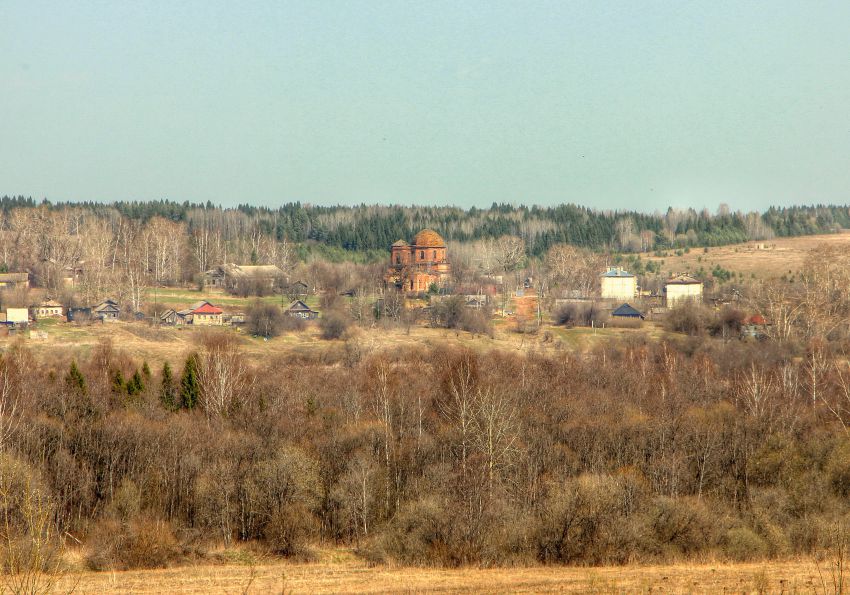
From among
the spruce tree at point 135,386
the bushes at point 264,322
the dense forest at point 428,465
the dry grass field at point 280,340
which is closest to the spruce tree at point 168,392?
the dense forest at point 428,465

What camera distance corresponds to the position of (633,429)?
119ft

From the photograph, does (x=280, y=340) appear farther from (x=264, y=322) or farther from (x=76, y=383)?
(x=76, y=383)

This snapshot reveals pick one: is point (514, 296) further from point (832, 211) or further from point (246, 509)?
point (832, 211)

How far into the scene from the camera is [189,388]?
43.4 m

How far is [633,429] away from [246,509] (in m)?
13.7

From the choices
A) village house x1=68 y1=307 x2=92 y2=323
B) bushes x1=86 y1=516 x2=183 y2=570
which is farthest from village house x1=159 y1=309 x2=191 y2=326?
bushes x1=86 y1=516 x2=183 y2=570

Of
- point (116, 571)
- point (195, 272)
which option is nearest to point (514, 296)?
point (195, 272)

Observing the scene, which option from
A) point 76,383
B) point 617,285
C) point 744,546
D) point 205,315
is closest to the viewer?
point 744,546

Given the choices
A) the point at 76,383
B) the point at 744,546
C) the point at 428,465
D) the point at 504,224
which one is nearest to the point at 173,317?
the point at 76,383

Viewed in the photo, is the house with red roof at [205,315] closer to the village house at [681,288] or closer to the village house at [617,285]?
the village house at [617,285]

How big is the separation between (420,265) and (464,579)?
3031 inches

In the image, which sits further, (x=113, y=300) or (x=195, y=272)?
(x=195, y=272)

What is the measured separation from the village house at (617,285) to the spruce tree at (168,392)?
57948mm

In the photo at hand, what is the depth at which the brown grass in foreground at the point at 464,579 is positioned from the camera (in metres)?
21.3
